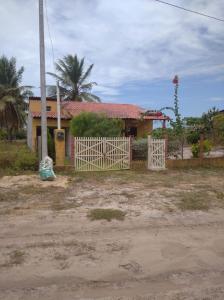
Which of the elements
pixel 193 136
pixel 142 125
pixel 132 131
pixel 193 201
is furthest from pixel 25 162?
pixel 142 125

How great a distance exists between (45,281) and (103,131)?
44.1ft

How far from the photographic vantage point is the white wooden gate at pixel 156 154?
14320 mm

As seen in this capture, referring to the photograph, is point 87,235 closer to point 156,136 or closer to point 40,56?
point 40,56

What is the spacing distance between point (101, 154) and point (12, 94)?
841 inches

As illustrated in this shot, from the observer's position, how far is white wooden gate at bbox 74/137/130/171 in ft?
44.8

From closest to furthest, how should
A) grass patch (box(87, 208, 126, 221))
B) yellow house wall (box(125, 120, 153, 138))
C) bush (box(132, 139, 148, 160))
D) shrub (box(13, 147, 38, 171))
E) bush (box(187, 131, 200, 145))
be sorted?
grass patch (box(87, 208, 126, 221)) → shrub (box(13, 147, 38, 171)) → bush (box(132, 139, 148, 160)) → bush (box(187, 131, 200, 145)) → yellow house wall (box(125, 120, 153, 138))

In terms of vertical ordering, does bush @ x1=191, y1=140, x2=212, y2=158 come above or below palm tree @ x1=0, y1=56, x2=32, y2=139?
below

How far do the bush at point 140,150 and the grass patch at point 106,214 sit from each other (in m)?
8.74

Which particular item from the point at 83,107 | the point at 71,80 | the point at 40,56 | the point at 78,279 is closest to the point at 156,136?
the point at 40,56

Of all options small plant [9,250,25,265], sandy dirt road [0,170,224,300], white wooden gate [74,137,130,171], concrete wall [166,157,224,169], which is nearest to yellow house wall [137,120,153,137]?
concrete wall [166,157,224,169]

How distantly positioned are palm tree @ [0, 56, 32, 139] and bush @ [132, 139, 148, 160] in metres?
18.4

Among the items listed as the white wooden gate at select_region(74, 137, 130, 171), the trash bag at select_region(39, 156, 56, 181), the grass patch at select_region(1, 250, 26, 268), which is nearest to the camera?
the grass patch at select_region(1, 250, 26, 268)

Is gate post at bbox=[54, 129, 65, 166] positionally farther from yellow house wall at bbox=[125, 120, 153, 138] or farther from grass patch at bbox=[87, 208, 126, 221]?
yellow house wall at bbox=[125, 120, 153, 138]

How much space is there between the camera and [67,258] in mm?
4438
